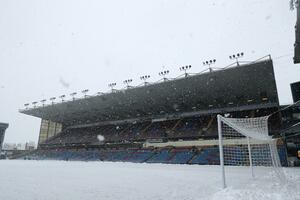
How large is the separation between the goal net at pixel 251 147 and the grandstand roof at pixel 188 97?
19.5 feet

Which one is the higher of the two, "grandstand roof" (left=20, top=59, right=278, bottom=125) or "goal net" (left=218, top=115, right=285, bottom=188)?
"grandstand roof" (left=20, top=59, right=278, bottom=125)

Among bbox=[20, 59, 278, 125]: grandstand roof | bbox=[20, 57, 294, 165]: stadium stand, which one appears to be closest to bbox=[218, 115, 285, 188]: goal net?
bbox=[20, 57, 294, 165]: stadium stand

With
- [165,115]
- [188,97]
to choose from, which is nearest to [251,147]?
[188,97]

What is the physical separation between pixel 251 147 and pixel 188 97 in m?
11.4

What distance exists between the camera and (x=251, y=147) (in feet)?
74.0

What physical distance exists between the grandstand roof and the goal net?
5938 mm

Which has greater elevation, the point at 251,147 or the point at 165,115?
the point at 165,115

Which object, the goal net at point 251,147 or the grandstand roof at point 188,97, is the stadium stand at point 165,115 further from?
the goal net at point 251,147

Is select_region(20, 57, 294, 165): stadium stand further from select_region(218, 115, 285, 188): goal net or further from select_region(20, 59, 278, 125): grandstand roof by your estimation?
select_region(218, 115, 285, 188): goal net

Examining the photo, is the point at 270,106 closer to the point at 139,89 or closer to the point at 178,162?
the point at 178,162

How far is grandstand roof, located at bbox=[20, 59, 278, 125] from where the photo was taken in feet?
82.5

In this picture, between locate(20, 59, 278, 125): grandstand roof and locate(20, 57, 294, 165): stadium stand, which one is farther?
locate(20, 57, 294, 165): stadium stand

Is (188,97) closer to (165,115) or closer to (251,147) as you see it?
(165,115)

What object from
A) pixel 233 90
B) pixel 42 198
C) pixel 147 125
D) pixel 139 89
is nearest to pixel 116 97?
pixel 139 89
